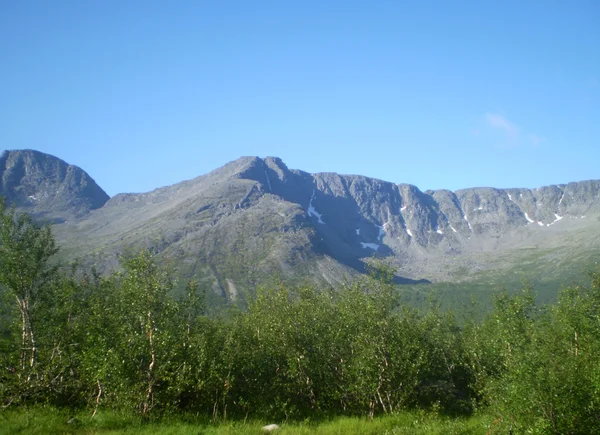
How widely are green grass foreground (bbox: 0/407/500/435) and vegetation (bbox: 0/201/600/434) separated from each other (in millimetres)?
174

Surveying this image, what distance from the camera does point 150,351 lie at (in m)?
25.7

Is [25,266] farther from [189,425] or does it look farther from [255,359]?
[255,359]

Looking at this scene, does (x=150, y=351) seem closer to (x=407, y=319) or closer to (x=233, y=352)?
(x=233, y=352)

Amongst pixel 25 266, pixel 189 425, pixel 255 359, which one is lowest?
pixel 189 425

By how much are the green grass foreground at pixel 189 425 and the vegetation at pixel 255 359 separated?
0.17m

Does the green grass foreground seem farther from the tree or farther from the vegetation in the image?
the tree

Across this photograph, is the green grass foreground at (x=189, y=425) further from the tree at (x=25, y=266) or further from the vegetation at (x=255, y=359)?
the tree at (x=25, y=266)

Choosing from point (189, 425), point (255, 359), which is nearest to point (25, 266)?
point (189, 425)

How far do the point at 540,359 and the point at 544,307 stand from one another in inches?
979

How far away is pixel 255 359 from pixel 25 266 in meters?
17.7

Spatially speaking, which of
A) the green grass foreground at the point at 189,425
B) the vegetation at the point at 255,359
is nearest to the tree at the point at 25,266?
the vegetation at the point at 255,359

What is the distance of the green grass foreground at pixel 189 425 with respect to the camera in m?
22.1

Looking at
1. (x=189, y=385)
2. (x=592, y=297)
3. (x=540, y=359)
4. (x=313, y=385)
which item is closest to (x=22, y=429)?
(x=189, y=385)

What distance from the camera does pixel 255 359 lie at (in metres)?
31.2
